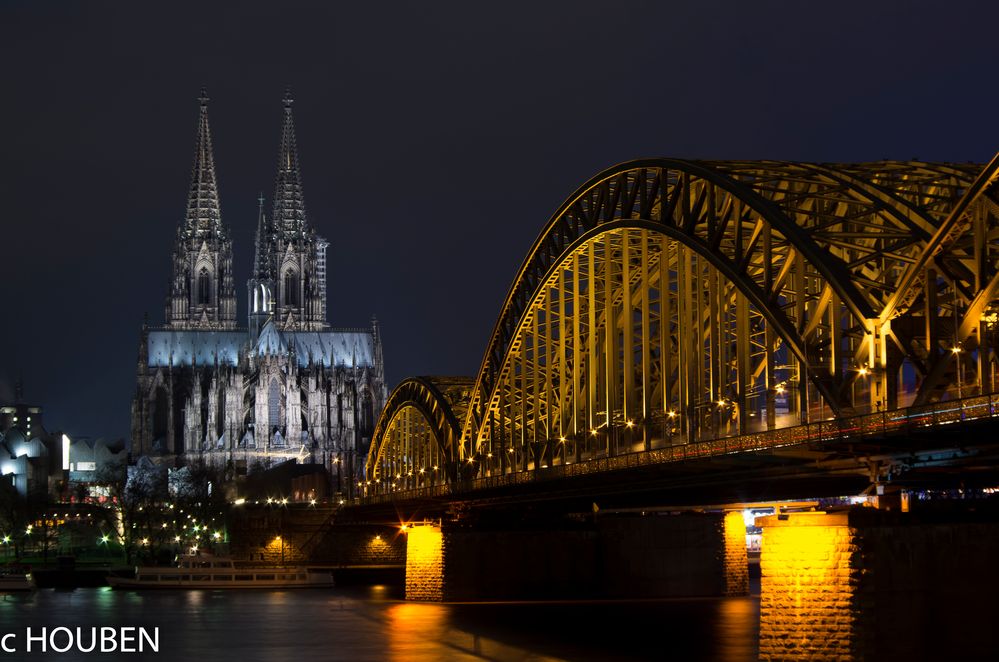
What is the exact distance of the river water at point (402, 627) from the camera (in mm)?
69875

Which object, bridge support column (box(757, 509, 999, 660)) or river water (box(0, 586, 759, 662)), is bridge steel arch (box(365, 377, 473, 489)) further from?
bridge support column (box(757, 509, 999, 660))

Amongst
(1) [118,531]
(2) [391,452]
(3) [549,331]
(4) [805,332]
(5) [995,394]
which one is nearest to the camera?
(5) [995,394]

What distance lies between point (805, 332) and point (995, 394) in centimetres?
1259


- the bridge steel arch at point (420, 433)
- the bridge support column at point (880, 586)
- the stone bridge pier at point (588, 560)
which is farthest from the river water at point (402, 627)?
the bridge support column at point (880, 586)

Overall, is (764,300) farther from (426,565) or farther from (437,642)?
(426,565)

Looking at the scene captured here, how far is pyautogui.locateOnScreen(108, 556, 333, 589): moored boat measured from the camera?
461 feet

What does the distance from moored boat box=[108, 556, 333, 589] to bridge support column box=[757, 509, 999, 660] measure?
323 feet

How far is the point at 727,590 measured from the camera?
329 feet

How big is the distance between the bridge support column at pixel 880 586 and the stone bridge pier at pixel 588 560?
51.8m

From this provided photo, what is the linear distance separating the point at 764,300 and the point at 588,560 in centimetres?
5119

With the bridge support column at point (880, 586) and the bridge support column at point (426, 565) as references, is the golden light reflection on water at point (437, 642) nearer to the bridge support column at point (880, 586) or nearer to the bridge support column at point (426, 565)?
the bridge support column at point (426, 565)

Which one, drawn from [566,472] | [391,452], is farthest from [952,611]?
[391,452]

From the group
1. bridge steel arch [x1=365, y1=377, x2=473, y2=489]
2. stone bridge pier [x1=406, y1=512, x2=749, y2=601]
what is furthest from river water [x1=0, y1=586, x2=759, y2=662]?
bridge steel arch [x1=365, y1=377, x2=473, y2=489]

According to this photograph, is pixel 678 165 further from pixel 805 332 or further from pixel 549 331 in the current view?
pixel 549 331
